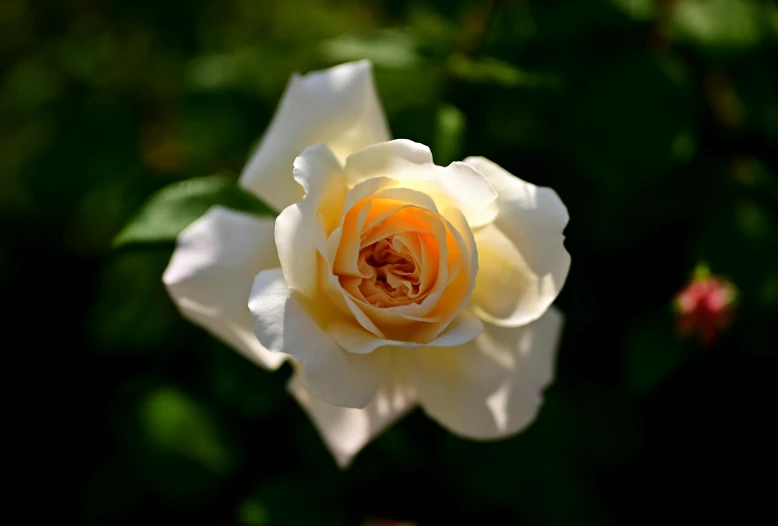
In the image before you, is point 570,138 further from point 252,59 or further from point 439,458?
point 252,59

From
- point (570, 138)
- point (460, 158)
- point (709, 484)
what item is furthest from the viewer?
point (709, 484)

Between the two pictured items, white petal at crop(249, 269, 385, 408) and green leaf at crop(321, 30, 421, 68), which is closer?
white petal at crop(249, 269, 385, 408)

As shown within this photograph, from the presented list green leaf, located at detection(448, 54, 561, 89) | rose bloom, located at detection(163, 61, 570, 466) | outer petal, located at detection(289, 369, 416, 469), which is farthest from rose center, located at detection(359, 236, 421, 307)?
green leaf, located at detection(448, 54, 561, 89)

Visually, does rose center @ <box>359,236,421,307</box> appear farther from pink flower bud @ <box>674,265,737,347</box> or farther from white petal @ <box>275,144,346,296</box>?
pink flower bud @ <box>674,265,737,347</box>

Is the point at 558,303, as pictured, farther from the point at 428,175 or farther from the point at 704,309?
the point at 428,175

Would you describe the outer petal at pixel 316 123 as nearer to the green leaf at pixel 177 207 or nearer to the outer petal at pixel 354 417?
the green leaf at pixel 177 207

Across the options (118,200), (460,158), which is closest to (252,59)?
(118,200)
